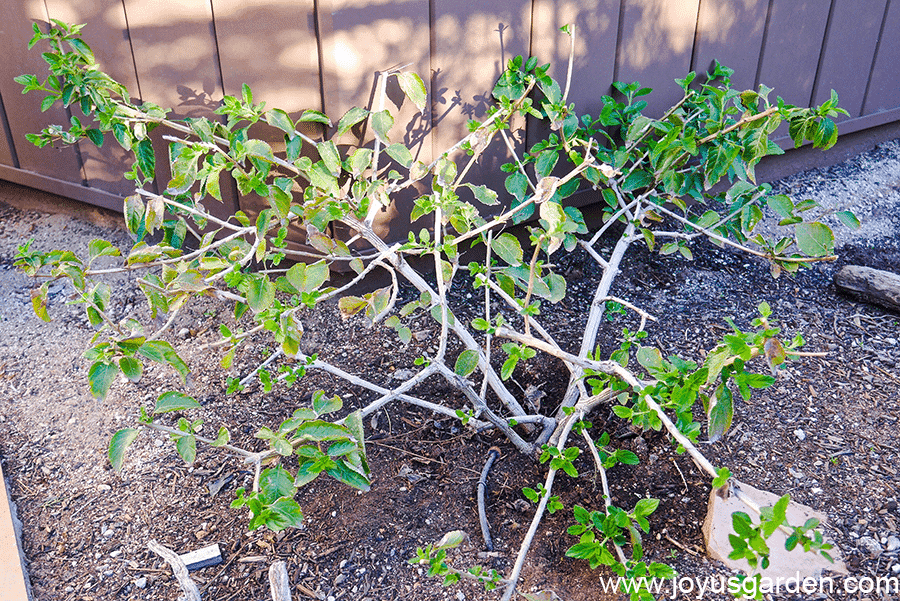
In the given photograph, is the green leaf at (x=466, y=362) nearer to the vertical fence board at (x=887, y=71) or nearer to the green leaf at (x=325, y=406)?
the green leaf at (x=325, y=406)

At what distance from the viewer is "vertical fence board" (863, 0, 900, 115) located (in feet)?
10.5

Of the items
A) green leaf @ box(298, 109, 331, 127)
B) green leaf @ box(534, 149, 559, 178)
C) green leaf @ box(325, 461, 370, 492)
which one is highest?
green leaf @ box(298, 109, 331, 127)

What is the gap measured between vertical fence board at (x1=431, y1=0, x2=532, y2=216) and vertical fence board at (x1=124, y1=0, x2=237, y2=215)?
0.67 meters

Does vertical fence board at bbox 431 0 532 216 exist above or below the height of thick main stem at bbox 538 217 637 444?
above

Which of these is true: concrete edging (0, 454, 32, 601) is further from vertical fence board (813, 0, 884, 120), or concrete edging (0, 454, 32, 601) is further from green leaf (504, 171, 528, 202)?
vertical fence board (813, 0, 884, 120)

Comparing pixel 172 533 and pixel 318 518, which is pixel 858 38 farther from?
pixel 172 533

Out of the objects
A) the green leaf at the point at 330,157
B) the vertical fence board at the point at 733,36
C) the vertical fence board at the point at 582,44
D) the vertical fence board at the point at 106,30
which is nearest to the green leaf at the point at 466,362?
the green leaf at the point at 330,157

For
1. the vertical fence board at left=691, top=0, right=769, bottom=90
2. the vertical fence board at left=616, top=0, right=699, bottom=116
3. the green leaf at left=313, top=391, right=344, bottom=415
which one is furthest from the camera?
the vertical fence board at left=691, top=0, right=769, bottom=90

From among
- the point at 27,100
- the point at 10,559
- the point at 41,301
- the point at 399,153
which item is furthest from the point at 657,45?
the point at 10,559

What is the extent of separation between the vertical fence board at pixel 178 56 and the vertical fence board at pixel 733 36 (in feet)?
5.70

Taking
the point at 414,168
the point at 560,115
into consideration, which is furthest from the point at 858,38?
the point at 414,168

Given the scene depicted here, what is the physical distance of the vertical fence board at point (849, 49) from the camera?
9.95ft

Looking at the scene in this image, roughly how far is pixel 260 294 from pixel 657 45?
1793 millimetres

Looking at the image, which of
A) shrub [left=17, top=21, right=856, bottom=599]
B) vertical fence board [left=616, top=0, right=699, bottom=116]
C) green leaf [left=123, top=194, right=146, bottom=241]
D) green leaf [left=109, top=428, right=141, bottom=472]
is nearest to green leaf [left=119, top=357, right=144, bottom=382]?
shrub [left=17, top=21, right=856, bottom=599]
